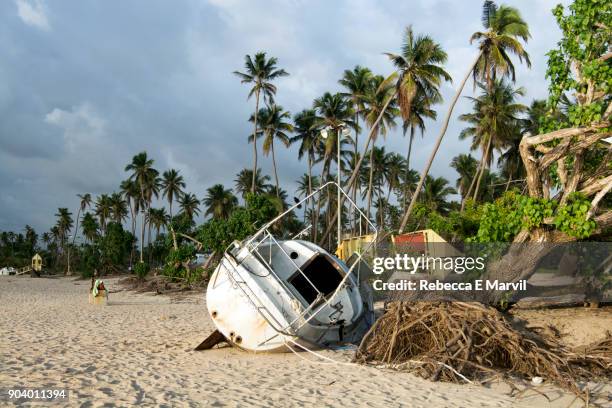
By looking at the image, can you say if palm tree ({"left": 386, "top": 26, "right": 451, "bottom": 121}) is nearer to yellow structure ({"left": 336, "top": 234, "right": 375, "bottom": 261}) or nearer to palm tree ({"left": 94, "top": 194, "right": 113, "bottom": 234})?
yellow structure ({"left": 336, "top": 234, "right": 375, "bottom": 261})

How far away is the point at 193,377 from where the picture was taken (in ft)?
24.3

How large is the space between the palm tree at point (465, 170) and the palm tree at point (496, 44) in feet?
88.1

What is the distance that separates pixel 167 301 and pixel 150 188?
4174 centimetres

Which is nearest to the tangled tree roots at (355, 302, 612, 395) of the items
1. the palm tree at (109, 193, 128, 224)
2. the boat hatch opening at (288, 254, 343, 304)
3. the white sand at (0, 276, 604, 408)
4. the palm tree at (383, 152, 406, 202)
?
the white sand at (0, 276, 604, 408)

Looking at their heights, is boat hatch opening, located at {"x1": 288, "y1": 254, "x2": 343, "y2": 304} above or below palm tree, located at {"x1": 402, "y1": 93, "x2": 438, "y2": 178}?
below

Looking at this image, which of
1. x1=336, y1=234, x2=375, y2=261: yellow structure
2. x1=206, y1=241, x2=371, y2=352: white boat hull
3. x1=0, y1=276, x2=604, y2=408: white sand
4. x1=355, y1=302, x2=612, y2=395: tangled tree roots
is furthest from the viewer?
x1=336, y1=234, x2=375, y2=261: yellow structure

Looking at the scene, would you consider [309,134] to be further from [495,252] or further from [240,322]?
[240,322]

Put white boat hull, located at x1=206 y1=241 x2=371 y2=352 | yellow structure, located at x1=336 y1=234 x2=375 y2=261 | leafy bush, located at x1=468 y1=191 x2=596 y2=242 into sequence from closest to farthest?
1. white boat hull, located at x1=206 y1=241 x2=371 y2=352
2. leafy bush, located at x1=468 y1=191 x2=596 y2=242
3. yellow structure, located at x1=336 y1=234 x2=375 y2=261

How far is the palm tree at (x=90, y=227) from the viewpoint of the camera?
2771 inches

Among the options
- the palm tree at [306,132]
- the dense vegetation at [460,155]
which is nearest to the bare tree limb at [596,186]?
the dense vegetation at [460,155]

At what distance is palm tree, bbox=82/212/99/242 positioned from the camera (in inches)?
2771

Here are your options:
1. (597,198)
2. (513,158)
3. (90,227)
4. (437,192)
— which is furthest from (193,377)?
(90,227)

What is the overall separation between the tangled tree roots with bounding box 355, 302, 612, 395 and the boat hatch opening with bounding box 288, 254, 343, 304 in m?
2.13

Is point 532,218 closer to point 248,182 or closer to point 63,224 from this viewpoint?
point 248,182
